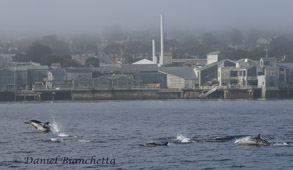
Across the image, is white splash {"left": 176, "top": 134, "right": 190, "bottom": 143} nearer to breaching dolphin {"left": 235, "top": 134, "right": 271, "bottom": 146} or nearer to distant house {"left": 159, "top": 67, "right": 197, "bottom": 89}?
breaching dolphin {"left": 235, "top": 134, "right": 271, "bottom": 146}

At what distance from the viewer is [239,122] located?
79.4m

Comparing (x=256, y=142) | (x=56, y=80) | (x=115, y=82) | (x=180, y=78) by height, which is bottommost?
(x=256, y=142)

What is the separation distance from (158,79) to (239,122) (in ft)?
361

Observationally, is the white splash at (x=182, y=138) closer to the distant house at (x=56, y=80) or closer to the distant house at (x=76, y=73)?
the distant house at (x=56, y=80)

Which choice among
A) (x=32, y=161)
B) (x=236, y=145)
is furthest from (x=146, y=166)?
(x=236, y=145)

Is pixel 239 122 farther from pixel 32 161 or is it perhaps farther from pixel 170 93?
pixel 170 93

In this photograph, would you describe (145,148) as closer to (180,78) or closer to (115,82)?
(115,82)

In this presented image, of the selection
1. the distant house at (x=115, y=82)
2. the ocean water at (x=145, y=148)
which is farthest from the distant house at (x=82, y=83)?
the ocean water at (x=145, y=148)
